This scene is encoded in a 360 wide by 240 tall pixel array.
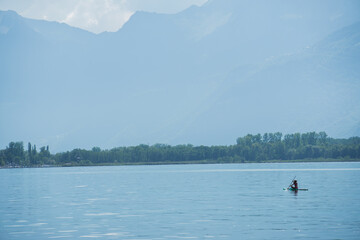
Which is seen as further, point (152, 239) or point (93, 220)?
point (93, 220)

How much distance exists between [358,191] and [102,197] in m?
36.4

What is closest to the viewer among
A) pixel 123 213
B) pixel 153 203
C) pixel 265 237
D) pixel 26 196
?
pixel 265 237

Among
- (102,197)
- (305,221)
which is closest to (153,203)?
(102,197)

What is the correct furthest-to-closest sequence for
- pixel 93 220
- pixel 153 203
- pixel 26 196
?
pixel 26 196
pixel 153 203
pixel 93 220

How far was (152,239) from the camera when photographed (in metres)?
48.1

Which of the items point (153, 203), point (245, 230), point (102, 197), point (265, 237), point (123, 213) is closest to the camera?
point (265, 237)

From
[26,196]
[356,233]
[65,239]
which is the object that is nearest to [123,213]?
[65,239]

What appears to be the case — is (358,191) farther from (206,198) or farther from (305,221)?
(305,221)

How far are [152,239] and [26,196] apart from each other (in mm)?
51153

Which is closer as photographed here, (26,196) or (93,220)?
(93,220)

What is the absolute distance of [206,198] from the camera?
268ft

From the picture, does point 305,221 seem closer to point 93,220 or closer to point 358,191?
point 93,220

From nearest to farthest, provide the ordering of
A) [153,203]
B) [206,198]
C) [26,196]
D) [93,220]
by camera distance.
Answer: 1. [93,220]
2. [153,203]
3. [206,198]
4. [26,196]

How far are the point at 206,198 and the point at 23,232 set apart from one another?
33.4 metres
